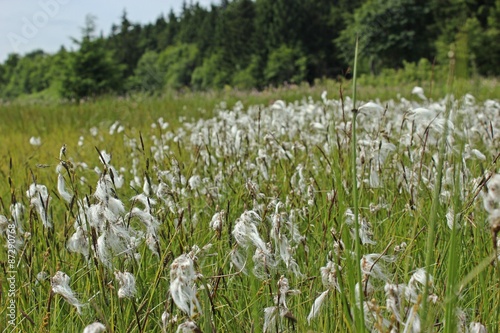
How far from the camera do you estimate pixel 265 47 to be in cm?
6147

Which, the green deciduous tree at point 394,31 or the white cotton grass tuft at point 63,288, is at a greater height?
the green deciduous tree at point 394,31

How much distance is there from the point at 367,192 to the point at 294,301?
3.76 feet

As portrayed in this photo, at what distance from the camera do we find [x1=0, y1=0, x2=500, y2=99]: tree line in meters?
28.1

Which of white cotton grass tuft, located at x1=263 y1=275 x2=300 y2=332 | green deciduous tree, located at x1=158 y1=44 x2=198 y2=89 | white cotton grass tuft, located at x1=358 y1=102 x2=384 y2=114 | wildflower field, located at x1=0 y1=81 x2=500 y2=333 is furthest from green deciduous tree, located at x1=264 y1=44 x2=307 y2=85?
white cotton grass tuft, located at x1=263 y1=275 x2=300 y2=332

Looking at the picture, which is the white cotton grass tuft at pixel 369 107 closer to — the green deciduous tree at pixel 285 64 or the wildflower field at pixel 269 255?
the wildflower field at pixel 269 255

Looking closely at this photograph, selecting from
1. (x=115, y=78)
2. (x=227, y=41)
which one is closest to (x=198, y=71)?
(x=227, y=41)

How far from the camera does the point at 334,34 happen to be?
61031 millimetres

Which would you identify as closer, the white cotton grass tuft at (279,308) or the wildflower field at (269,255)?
the wildflower field at (269,255)

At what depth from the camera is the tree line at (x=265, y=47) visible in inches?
1108

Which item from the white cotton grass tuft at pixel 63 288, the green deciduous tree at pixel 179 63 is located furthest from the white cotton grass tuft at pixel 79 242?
the green deciduous tree at pixel 179 63

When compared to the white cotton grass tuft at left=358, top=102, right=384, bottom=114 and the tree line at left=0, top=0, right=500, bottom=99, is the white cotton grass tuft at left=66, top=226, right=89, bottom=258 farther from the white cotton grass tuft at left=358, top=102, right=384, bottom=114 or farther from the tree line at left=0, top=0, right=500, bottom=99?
the tree line at left=0, top=0, right=500, bottom=99

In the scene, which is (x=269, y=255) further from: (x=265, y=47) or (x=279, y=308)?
(x=265, y=47)

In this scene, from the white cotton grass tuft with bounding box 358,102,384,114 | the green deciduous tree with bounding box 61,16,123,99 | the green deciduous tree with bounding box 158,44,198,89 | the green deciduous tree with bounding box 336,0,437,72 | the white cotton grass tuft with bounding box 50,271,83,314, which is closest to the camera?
the white cotton grass tuft with bounding box 50,271,83,314

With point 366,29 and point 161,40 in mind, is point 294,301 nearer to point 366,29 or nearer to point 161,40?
point 366,29
